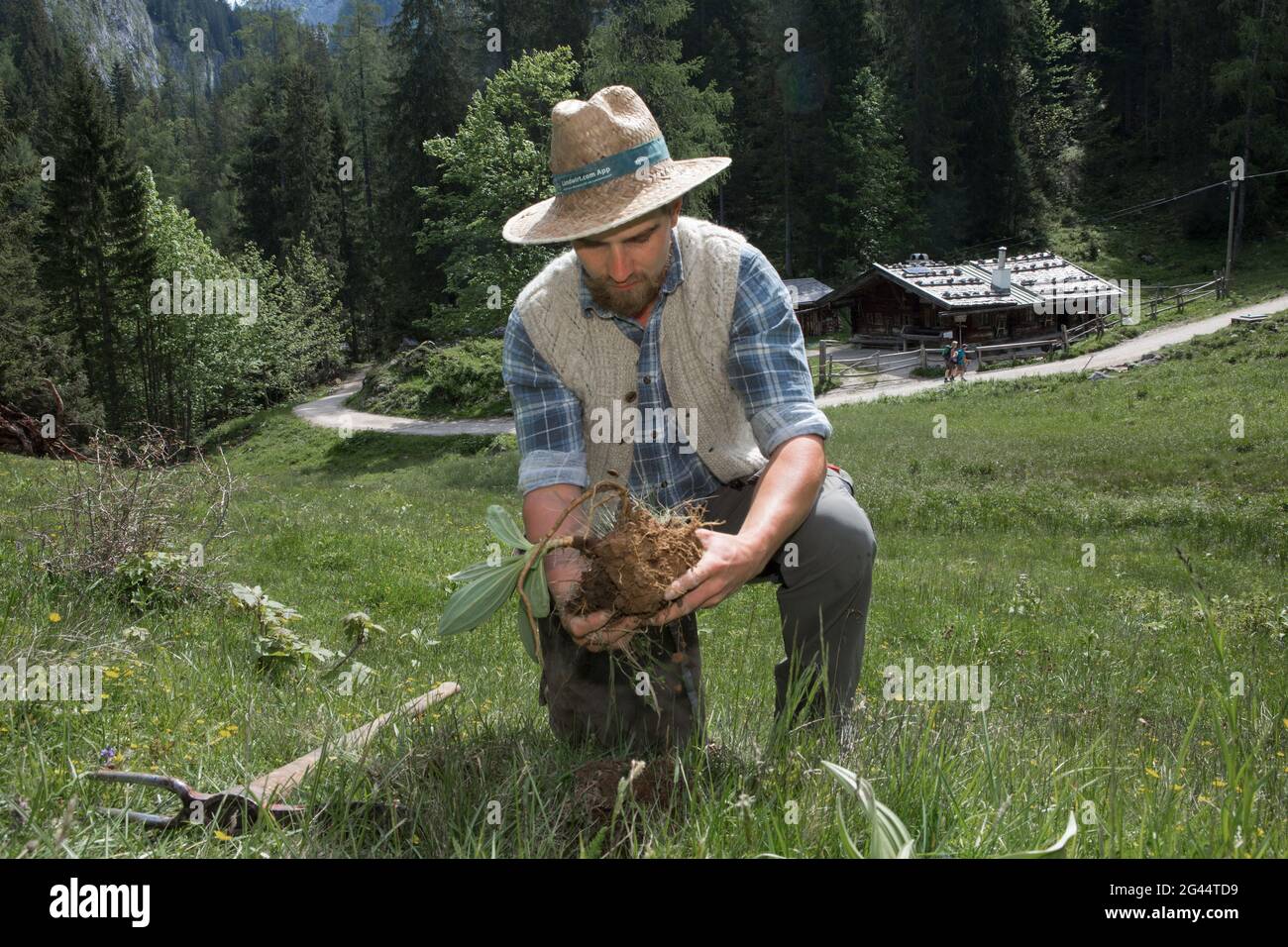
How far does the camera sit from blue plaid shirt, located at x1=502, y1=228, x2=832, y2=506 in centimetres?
358

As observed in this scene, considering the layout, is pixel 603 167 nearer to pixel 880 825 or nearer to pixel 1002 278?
pixel 880 825

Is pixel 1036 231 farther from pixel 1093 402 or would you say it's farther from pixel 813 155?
pixel 1093 402

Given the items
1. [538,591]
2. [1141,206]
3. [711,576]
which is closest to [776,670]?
[711,576]

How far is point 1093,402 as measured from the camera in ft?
103

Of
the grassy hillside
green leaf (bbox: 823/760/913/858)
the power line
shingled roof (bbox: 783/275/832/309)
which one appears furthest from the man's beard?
the power line

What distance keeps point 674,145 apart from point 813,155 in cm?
3345

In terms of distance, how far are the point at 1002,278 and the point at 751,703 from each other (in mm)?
48302

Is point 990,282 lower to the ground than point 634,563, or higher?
higher

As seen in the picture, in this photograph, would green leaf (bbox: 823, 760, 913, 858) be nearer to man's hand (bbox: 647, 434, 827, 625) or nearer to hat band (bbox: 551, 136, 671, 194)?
man's hand (bbox: 647, 434, 827, 625)

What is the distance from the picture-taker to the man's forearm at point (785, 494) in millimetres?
3150

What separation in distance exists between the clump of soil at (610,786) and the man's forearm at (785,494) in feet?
2.42

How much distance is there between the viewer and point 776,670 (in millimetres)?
3588

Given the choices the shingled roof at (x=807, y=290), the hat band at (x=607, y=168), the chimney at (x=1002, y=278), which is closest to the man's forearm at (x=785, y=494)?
the hat band at (x=607, y=168)
